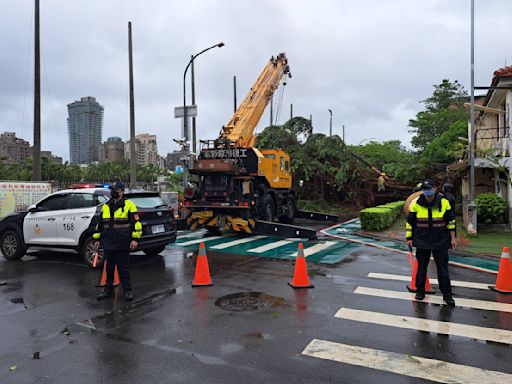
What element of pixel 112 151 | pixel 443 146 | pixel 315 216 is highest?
pixel 112 151

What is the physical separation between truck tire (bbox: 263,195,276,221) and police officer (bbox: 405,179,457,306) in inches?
336

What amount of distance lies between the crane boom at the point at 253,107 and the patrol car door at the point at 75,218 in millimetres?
6671

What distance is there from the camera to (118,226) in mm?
6270

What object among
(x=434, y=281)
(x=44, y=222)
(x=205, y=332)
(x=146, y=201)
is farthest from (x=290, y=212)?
(x=205, y=332)

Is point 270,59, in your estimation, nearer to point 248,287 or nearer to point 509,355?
point 248,287

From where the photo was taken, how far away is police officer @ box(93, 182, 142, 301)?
20.5 ft

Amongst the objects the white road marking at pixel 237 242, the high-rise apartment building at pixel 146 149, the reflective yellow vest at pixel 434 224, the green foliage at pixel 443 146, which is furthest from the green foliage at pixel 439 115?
the high-rise apartment building at pixel 146 149

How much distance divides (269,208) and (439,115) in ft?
92.9

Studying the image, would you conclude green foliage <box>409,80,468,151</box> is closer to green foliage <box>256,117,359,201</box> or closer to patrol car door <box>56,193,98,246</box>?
green foliage <box>256,117,359,201</box>

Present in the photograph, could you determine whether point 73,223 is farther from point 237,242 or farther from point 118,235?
point 237,242

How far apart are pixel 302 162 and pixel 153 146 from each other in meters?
100

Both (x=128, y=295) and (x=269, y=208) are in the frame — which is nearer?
(x=128, y=295)

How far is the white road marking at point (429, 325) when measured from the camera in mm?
4695

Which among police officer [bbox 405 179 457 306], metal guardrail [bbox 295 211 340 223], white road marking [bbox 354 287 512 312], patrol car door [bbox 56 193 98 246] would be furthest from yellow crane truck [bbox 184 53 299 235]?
police officer [bbox 405 179 457 306]
